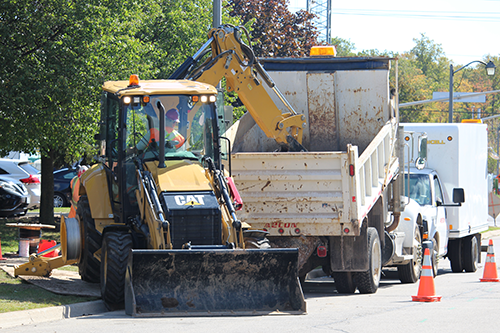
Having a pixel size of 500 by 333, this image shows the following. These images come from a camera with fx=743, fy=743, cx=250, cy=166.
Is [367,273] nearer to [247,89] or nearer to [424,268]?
[424,268]

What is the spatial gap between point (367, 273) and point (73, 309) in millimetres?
4694

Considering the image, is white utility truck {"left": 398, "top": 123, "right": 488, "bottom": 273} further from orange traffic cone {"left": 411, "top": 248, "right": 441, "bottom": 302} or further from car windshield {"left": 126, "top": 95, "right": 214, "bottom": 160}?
car windshield {"left": 126, "top": 95, "right": 214, "bottom": 160}

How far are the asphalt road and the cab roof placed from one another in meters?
2.88

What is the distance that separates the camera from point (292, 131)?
1281 cm

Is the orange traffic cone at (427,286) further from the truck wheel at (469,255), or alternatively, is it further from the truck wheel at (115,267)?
the truck wheel at (469,255)

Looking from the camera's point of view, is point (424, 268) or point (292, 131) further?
point (292, 131)

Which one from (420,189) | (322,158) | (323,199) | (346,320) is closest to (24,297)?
(346,320)

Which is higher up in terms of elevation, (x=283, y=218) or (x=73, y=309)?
(x=283, y=218)

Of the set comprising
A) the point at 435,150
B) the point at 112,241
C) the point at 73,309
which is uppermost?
the point at 435,150

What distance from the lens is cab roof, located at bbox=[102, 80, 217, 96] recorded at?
9.87 metres

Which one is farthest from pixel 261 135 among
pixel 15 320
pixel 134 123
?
pixel 15 320

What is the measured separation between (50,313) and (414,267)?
7954mm

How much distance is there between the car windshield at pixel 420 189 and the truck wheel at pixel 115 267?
816 cm

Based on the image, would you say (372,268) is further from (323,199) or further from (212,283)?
(212,283)
